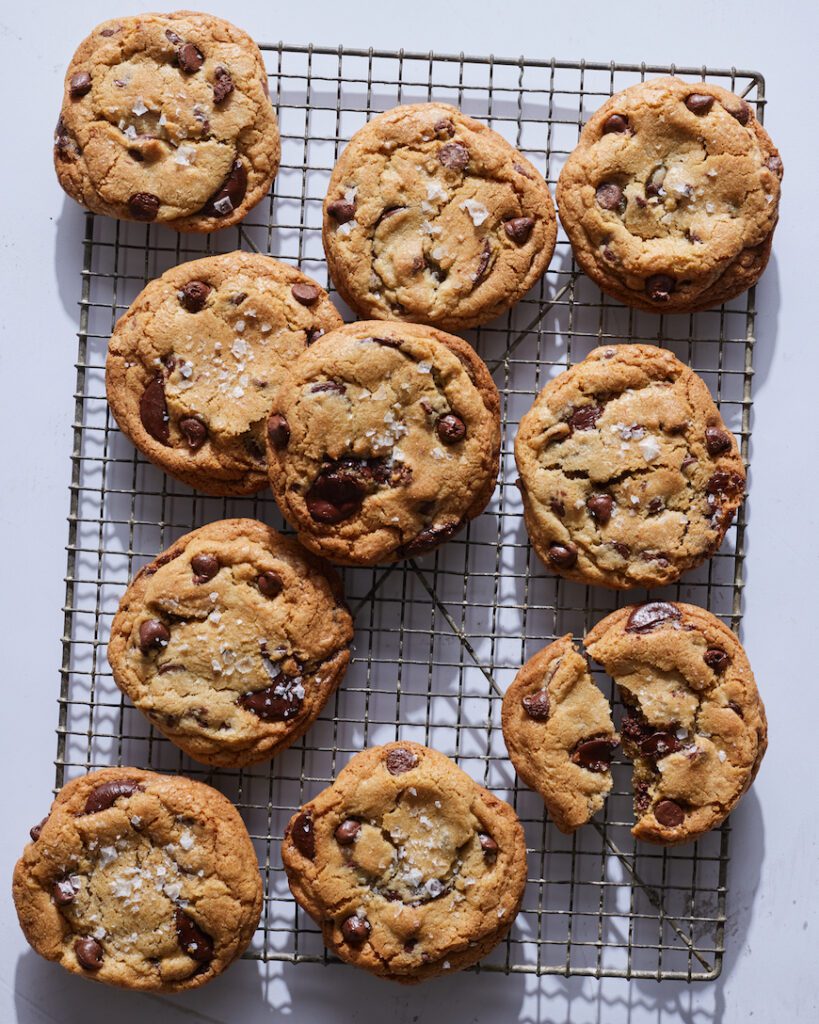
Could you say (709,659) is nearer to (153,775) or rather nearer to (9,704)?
(153,775)

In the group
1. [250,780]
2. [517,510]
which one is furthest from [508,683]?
[250,780]

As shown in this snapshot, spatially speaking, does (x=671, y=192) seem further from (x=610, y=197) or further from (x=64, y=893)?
(x=64, y=893)

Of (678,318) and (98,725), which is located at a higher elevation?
(678,318)

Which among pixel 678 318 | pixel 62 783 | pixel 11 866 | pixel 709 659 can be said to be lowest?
pixel 11 866

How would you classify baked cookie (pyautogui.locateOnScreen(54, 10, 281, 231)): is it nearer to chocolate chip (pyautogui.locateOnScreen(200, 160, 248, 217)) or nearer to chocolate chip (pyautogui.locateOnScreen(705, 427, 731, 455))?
chocolate chip (pyautogui.locateOnScreen(200, 160, 248, 217))

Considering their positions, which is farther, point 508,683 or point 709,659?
point 508,683

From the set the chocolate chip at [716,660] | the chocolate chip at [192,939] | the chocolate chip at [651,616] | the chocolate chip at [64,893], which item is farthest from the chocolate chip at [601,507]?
the chocolate chip at [64,893]
